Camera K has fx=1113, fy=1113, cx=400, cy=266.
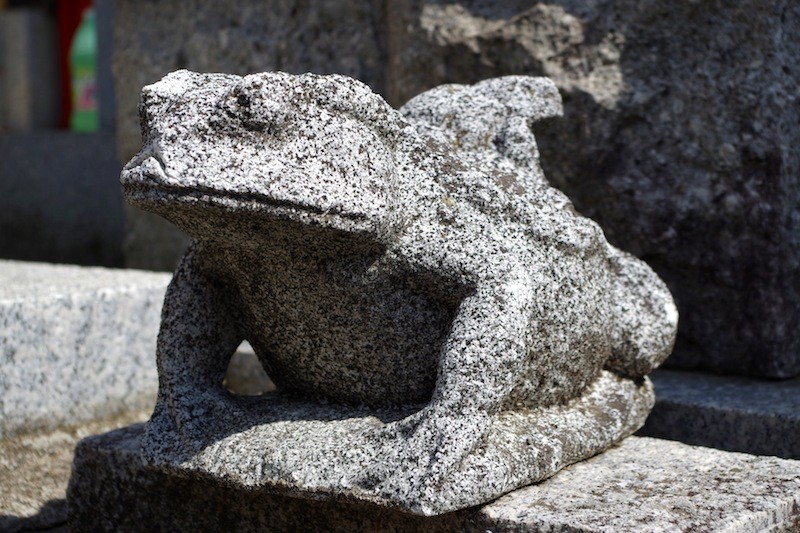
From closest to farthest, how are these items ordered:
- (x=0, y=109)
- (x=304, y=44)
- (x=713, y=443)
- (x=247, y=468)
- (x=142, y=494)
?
(x=247, y=468) → (x=142, y=494) → (x=713, y=443) → (x=304, y=44) → (x=0, y=109)

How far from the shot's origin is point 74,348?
296cm

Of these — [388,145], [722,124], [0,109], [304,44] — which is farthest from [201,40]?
[0,109]

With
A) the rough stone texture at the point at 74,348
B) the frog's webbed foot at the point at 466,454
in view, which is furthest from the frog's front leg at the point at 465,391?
the rough stone texture at the point at 74,348

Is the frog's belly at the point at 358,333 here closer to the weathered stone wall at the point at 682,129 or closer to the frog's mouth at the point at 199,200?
the frog's mouth at the point at 199,200

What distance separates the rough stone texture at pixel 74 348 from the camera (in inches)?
112

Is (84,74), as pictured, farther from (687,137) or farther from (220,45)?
(687,137)

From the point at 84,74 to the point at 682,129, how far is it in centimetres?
492

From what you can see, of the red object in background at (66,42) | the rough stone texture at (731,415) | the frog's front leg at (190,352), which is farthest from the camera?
the red object in background at (66,42)

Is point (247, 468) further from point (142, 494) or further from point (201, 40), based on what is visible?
point (201, 40)

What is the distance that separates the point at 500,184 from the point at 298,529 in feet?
2.43

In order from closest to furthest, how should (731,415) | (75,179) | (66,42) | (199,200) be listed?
(199,200)
(731,415)
(75,179)
(66,42)

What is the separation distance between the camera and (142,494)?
7.40 feet

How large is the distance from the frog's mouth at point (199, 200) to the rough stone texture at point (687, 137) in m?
1.38

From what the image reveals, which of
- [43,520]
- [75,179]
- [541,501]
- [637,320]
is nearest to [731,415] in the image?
[637,320]
